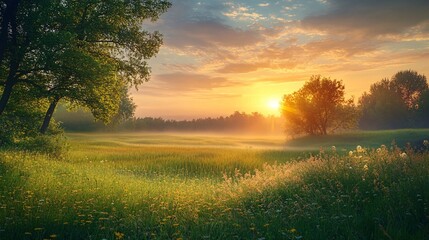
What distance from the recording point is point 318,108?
5403 cm

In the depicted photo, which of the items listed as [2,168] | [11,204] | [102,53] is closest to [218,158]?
[102,53]

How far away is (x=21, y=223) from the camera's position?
7.78 meters

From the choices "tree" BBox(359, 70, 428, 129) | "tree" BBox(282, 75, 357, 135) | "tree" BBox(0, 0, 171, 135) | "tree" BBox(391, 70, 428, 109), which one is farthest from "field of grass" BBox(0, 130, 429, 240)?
"tree" BBox(391, 70, 428, 109)

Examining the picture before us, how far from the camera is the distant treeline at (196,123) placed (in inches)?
3521

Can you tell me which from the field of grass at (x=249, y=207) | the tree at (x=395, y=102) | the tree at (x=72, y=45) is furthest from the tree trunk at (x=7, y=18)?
the tree at (x=395, y=102)

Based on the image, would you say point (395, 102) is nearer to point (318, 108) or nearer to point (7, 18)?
point (318, 108)

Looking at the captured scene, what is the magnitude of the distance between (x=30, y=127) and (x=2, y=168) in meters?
7.45

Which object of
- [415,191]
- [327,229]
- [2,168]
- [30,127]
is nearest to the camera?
[327,229]

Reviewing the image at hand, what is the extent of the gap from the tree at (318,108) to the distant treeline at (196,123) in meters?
36.0

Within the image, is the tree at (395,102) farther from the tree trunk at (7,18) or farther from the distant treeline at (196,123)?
the tree trunk at (7,18)

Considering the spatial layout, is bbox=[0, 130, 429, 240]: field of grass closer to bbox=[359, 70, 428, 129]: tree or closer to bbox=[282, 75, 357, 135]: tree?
bbox=[282, 75, 357, 135]: tree

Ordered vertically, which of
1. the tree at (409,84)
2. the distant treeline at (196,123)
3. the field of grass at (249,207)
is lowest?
the field of grass at (249,207)

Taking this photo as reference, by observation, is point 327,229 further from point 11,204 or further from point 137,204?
point 11,204

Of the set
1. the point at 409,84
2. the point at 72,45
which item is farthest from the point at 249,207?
the point at 409,84
